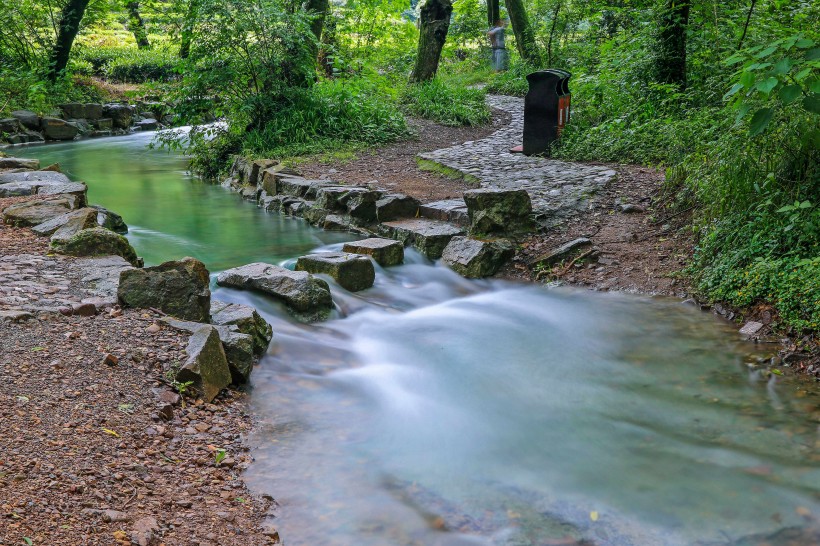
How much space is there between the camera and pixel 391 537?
12.0 feet

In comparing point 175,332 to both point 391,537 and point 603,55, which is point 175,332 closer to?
point 391,537

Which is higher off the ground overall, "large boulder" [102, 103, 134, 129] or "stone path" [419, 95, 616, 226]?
A: "large boulder" [102, 103, 134, 129]

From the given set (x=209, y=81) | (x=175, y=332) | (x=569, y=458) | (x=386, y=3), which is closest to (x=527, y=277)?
(x=569, y=458)

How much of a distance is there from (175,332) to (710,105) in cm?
823

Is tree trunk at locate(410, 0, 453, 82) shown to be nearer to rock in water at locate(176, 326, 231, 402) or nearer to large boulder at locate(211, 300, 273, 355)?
large boulder at locate(211, 300, 273, 355)

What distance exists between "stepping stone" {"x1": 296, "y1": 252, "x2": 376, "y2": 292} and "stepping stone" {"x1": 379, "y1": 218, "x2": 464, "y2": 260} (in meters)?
0.96

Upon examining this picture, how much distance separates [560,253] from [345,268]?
2311 mm

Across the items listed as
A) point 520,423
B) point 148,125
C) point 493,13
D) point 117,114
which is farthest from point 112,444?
point 493,13

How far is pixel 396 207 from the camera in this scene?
930cm

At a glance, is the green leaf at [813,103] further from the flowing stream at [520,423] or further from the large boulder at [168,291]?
the large boulder at [168,291]

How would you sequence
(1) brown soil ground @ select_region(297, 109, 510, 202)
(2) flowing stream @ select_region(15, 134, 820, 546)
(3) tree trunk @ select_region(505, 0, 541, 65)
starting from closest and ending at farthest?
(2) flowing stream @ select_region(15, 134, 820, 546)
(1) brown soil ground @ select_region(297, 109, 510, 202)
(3) tree trunk @ select_region(505, 0, 541, 65)

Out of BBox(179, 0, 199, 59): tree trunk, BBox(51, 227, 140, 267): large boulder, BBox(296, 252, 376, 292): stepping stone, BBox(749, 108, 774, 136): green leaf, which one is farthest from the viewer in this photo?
BBox(179, 0, 199, 59): tree trunk

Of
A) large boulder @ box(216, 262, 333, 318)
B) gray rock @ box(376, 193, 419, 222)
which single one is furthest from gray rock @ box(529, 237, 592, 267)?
large boulder @ box(216, 262, 333, 318)

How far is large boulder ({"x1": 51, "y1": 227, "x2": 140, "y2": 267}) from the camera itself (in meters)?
6.52
